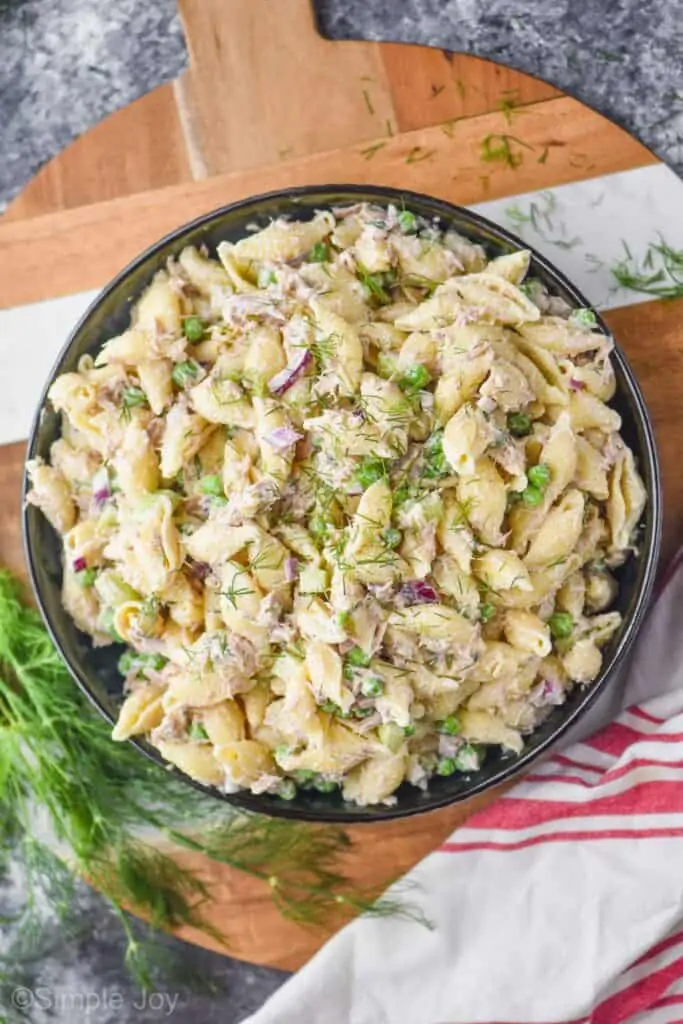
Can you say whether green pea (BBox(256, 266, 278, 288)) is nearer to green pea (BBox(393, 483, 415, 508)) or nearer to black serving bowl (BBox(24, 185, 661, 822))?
black serving bowl (BBox(24, 185, 661, 822))

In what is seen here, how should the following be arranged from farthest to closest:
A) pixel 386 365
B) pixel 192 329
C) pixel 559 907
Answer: pixel 559 907 → pixel 192 329 → pixel 386 365

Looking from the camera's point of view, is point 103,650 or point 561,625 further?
point 103,650

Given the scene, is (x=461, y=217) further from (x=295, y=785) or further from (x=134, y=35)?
(x=295, y=785)

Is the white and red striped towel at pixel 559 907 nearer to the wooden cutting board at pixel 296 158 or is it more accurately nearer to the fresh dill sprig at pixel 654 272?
the wooden cutting board at pixel 296 158

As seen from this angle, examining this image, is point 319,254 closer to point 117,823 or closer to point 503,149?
point 503,149

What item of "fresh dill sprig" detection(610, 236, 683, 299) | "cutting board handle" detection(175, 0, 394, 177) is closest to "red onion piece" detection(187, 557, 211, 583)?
"cutting board handle" detection(175, 0, 394, 177)

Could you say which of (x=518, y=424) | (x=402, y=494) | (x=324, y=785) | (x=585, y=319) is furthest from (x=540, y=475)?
(x=324, y=785)
